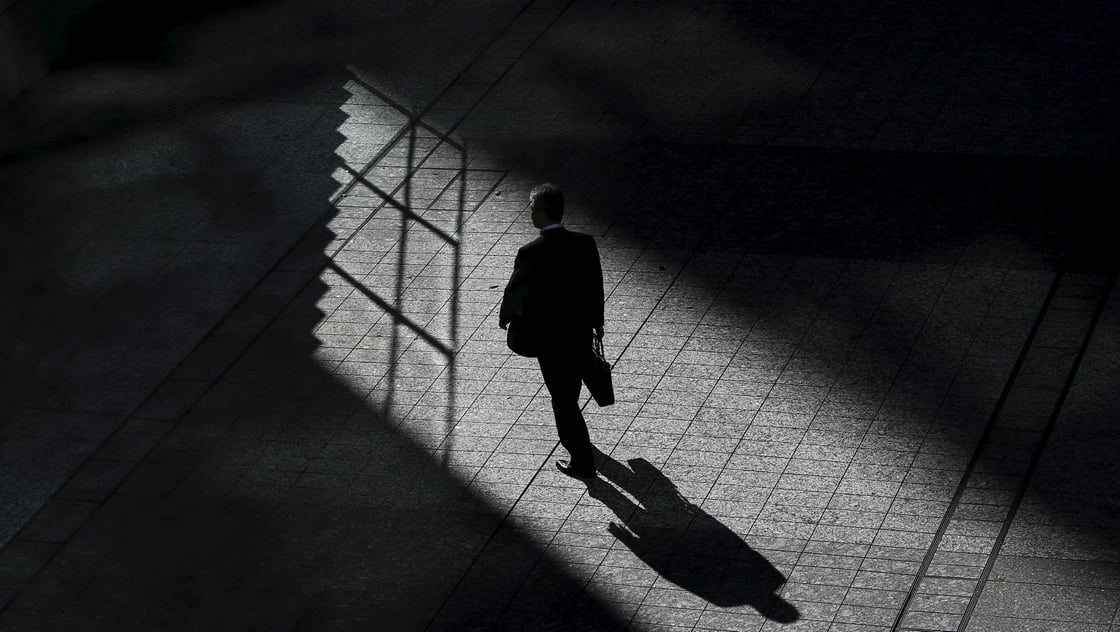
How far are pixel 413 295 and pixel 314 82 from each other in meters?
4.62

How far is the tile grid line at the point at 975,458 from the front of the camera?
25.6ft

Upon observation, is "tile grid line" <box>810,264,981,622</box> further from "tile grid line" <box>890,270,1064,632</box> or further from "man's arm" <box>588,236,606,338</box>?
"man's arm" <box>588,236,606,338</box>

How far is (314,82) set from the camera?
14812 millimetres

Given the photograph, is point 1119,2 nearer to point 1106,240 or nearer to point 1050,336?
point 1106,240

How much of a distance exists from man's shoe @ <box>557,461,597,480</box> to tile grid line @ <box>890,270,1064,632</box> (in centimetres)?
209

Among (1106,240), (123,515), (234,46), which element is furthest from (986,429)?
(234,46)

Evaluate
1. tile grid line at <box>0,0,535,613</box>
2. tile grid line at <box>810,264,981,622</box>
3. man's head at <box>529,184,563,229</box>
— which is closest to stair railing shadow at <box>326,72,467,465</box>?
tile grid line at <box>0,0,535,613</box>

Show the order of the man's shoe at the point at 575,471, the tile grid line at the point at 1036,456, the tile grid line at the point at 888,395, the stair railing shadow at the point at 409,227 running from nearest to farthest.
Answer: the tile grid line at the point at 1036,456 < the tile grid line at the point at 888,395 < the man's shoe at the point at 575,471 < the stair railing shadow at the point at 409,227

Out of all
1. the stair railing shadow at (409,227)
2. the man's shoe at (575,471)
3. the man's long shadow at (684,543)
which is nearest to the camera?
the man's long shadow at (684,543)

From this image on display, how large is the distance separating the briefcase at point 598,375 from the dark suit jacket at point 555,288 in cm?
22

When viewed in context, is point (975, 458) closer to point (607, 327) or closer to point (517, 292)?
point (607, 327)

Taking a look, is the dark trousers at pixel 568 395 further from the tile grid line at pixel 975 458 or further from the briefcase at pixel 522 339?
the tile grid line at pixel 975 458

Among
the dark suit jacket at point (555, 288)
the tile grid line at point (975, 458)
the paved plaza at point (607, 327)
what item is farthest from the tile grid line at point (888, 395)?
the dark suit jacket at point (555, 288)

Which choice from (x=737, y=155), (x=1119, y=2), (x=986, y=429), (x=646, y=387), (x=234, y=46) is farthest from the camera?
(x=234, y=46)
